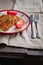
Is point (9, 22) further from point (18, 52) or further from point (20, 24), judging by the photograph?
point (18, 52)

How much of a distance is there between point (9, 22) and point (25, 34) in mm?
92

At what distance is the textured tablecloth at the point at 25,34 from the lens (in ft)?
2.23

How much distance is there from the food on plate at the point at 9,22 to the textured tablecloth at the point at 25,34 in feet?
0.12

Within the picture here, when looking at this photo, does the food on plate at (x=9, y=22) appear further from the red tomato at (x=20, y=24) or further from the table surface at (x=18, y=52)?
the table surface at (x=18, y=52)

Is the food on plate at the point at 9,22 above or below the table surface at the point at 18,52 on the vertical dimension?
above

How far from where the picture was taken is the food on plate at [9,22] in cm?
73

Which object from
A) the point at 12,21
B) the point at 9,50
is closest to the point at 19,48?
the point at 9,50

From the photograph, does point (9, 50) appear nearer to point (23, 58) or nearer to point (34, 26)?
point (23, 58)

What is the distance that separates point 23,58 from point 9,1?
1.42ft

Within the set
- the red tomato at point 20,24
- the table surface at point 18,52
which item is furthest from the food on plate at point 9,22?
the table surface at point 18,52

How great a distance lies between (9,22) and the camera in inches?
29.5

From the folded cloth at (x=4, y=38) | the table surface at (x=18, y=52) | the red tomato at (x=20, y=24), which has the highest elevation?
the red tomato at (x=20, y=24)

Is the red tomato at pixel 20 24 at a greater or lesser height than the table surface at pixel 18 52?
greater

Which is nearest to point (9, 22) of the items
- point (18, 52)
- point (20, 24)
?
point (20, 24)
